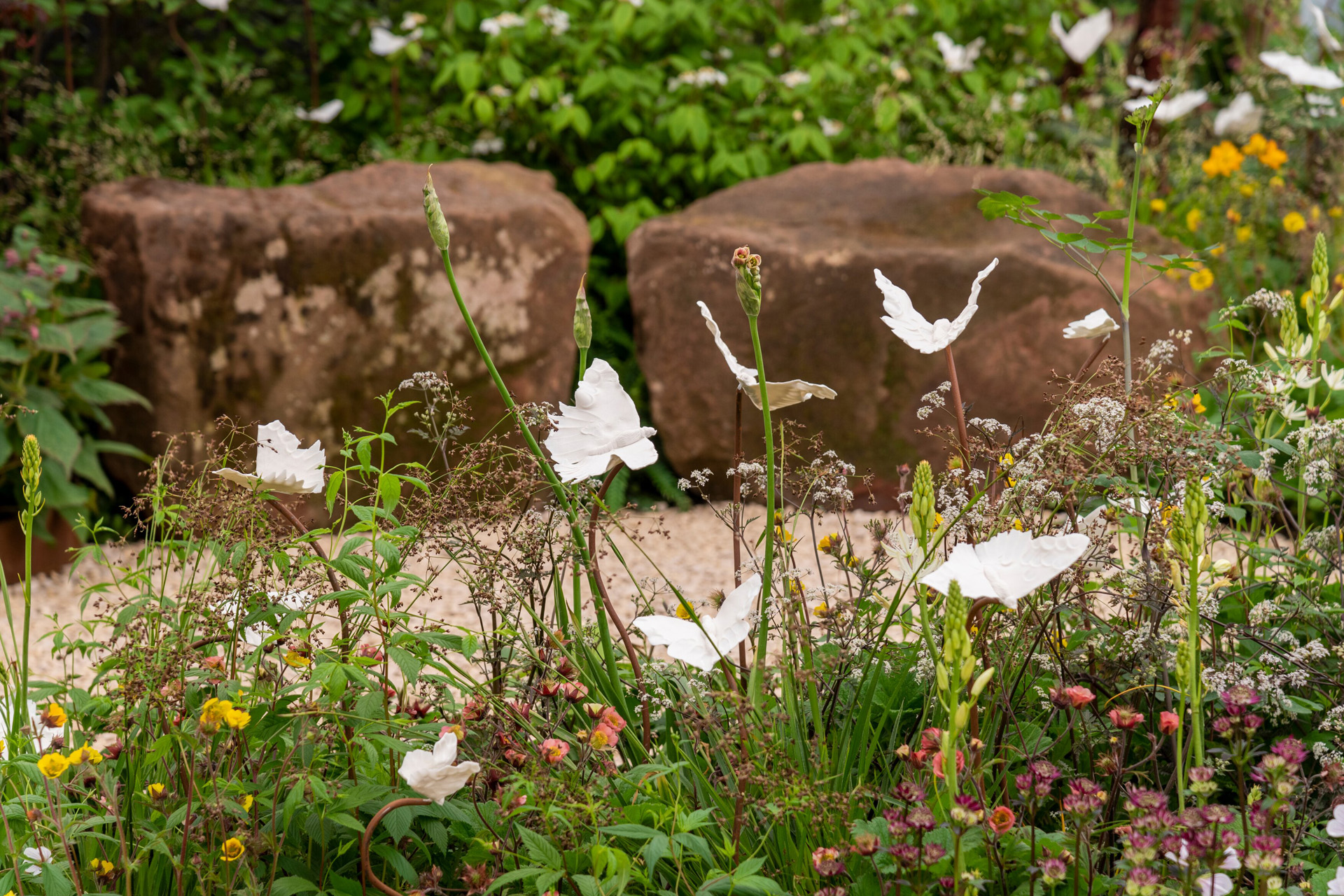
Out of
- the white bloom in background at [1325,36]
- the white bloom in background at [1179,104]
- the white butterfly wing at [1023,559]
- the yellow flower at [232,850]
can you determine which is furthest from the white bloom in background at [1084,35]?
the yellow flower at [232,850]

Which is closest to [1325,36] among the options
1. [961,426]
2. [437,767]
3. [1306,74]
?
[1306,74]

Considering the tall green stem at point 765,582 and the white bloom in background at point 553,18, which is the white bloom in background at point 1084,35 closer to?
the white bloom in background at point 553,18

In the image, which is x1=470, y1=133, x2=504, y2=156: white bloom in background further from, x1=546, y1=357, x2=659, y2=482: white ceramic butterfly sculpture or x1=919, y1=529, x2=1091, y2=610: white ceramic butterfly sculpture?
x1=919, y1=529, x2=1091, y2=610: white ceramic butterfly sculpture

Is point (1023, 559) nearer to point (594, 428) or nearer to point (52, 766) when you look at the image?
point (594, 428)

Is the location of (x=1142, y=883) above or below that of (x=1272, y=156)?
below

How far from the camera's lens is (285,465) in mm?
1428

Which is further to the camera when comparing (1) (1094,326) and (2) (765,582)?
(1) (1094,326)

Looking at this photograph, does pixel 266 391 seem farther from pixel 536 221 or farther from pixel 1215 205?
pixel 1215 205

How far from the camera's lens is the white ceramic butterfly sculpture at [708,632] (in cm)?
124

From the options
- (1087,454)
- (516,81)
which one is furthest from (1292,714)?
(516,81)

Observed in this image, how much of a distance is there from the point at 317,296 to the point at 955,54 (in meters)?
3.52

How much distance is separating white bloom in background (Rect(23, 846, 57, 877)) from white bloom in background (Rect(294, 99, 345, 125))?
4360 millimetres

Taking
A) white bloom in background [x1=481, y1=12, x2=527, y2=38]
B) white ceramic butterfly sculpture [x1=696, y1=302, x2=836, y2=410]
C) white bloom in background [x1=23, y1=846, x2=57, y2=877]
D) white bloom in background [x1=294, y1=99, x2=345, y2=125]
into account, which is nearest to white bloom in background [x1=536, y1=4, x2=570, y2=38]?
white bloom in background [x1=481, y1=12, x2=527, y2=38]

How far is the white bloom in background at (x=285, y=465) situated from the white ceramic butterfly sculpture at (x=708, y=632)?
496 mm
